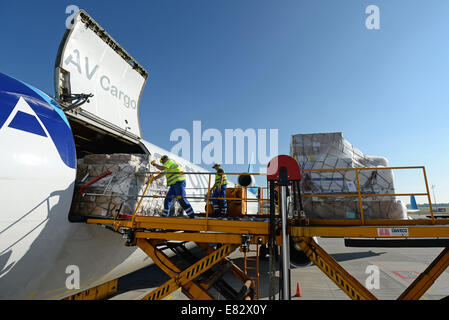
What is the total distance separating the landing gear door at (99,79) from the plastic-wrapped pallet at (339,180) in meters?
5.51

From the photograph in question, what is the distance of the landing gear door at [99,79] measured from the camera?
18.8ft

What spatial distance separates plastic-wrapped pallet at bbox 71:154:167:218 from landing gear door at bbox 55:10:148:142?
1.29 metres

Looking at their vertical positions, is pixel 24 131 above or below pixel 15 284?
above

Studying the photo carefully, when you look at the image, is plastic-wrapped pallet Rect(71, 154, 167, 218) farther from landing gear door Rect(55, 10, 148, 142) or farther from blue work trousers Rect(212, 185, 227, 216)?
blue work trousers Rect(212, 185, 227, 216)

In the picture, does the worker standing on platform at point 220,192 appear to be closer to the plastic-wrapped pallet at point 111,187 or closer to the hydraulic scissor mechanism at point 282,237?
the plastic-wrapped pallet at point 111,187

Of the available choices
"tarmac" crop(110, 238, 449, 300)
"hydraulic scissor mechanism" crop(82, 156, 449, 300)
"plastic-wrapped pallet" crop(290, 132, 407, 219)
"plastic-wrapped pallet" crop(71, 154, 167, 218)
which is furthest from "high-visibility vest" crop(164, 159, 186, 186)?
"tarmac" crop(110, 238, 449, 300)

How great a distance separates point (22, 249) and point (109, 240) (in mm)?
1949

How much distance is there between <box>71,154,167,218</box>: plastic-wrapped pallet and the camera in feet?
17.3

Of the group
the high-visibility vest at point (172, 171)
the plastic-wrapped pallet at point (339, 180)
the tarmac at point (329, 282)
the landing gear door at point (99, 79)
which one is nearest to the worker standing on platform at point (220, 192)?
the high-visibility vest at point (172, 171)
